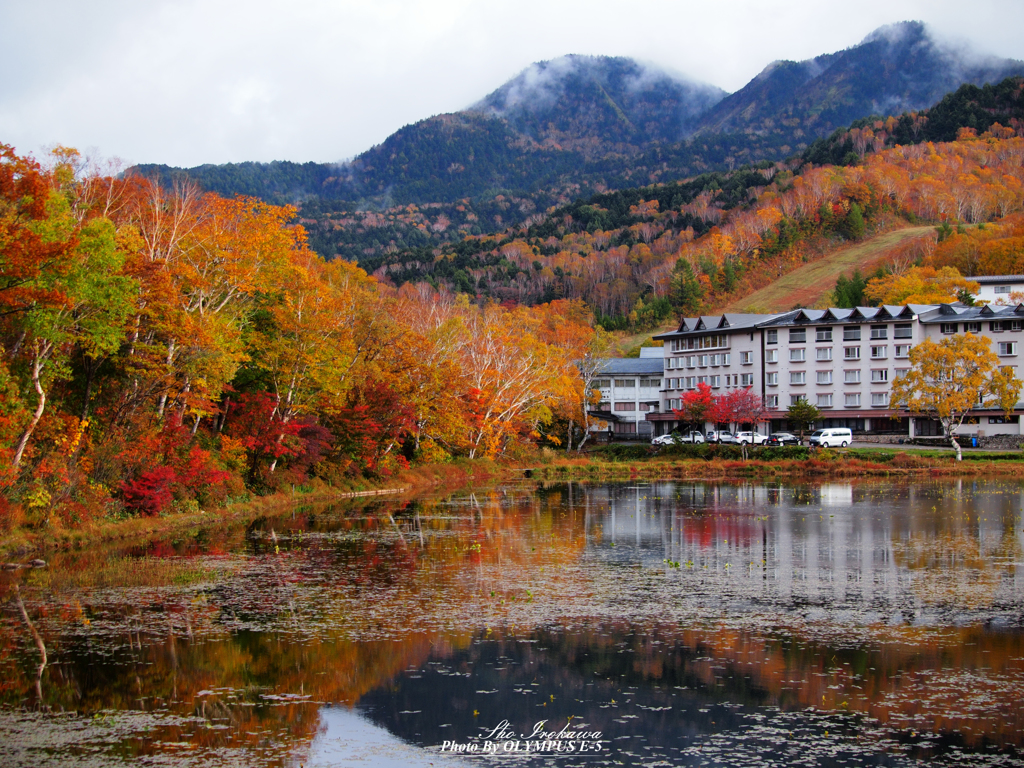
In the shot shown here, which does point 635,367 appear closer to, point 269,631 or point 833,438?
point 833,438

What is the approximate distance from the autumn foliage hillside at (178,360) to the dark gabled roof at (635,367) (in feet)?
169

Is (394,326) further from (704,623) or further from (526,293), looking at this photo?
(526,293)

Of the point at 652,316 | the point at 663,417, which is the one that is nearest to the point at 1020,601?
the point at 663,417

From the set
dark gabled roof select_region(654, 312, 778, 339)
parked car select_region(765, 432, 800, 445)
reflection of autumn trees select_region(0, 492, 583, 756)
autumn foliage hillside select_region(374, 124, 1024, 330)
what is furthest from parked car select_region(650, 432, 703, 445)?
reflection of autumn trees select_region(0, 492, 583, 756)

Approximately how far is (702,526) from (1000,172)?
182 m

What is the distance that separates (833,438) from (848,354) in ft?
49.3

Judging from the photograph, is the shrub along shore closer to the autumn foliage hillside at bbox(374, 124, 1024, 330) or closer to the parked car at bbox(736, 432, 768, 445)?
the parked car at bbox(736, 432, 768, 445)

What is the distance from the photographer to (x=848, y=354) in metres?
92.1

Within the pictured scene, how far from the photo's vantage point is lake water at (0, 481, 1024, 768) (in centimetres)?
1127

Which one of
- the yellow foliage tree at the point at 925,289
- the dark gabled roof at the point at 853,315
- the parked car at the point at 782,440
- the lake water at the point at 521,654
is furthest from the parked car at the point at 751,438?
the lake water at the point at 521,654

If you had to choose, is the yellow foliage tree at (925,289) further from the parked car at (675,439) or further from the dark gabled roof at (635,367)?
the parked car at (675,439)

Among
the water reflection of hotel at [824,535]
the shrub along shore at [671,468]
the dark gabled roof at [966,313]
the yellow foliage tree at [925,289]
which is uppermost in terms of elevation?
the yellow foliage tree at [925,289]

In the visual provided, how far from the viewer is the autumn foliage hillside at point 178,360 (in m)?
26.5

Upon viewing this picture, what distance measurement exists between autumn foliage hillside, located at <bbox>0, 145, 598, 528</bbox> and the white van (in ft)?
117
